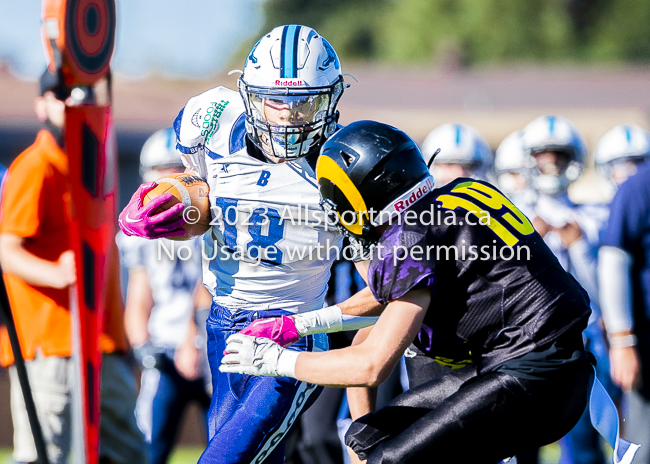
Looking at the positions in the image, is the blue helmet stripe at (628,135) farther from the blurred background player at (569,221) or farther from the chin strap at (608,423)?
the chin strap at (608,423)

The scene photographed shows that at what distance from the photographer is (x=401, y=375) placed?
4.55 m

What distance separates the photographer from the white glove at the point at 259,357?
2.49 metres

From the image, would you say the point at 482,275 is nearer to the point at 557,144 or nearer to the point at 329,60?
the point at 329,60

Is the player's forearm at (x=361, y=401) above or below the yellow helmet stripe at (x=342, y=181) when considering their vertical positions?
below

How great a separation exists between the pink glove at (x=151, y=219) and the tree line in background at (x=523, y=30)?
1068 inches

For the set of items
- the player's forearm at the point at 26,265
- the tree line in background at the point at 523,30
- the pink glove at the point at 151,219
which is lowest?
the player's forearm at the point at 26,265

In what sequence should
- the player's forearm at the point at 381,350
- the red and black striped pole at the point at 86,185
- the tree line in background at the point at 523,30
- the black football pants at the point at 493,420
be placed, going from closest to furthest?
the player's forearm at the point at 381,350 < the black football pants at the point at 493,420 < the red and black striped pole at the point at 86,185 < the tree line in background at the point at 523,30

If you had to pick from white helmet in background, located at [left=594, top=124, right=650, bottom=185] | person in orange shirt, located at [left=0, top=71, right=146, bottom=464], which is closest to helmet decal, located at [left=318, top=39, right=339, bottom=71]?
person in orange shirt, located at [left=0, top=71, right=146, bottom=464]

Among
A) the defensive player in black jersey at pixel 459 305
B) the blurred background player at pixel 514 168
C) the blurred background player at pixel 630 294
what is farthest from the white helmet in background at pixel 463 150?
the defensive player in black jersey at pixel 459 305

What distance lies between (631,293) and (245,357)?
2.68 metres

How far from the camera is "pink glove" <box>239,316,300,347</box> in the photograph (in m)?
2.70

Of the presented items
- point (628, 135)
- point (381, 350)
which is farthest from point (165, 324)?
point (628, 135)

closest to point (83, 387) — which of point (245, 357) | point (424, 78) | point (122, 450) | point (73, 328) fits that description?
point (73, 328)

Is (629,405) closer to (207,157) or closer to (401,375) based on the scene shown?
(401,375)
